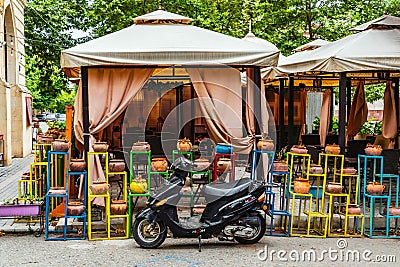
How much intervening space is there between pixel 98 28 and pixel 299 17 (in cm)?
745

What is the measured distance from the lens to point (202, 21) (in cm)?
1814

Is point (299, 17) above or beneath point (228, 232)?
above

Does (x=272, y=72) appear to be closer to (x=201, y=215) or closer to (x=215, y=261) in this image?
(x=201, y=215)

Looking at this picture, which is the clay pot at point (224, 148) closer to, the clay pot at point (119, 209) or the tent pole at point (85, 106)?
the clay pot at point (119, 209)

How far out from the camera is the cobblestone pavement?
1157 centimetres

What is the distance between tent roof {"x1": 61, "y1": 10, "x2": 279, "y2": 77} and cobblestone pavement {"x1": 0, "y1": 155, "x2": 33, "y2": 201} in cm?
433

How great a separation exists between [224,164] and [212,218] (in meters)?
1.57

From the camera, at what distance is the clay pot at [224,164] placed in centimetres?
853

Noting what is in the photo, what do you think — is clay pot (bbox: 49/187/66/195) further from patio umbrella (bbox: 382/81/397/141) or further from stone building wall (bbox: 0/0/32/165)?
stone building wall (bbox: 0/0/32/165)

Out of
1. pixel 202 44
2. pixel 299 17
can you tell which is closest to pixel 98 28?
pixel 299 17

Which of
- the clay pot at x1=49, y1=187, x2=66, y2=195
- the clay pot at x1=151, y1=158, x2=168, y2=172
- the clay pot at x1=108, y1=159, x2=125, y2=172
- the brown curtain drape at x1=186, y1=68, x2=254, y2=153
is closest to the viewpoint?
the clay pot at x1=49, y1=187, x2=66, y2=195

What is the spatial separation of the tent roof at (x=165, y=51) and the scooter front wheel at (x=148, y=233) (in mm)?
2303

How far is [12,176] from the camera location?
47.7ft

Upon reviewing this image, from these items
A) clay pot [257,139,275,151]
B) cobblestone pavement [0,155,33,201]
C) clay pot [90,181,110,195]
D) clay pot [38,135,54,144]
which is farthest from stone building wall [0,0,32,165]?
clay pot [257,139,275,151]
